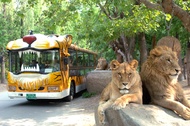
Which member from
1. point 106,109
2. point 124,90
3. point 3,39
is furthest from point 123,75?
point 3,39

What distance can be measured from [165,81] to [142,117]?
680mm

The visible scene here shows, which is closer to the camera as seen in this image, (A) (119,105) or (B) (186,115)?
(A) (119,105)

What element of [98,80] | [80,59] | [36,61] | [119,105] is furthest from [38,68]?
[119,105]

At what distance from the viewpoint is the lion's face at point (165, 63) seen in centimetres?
377

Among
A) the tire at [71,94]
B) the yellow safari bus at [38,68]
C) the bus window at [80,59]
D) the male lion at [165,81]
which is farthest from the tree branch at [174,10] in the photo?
the bus window at [80,59]

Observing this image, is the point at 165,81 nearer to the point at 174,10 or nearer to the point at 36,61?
the point at 174,10

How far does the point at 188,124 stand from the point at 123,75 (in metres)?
1.01

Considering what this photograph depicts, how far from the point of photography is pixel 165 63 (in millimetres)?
3809

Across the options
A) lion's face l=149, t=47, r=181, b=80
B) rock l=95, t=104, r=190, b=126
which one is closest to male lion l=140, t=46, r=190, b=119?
lion's face l=149, t=47, r=181, b=80

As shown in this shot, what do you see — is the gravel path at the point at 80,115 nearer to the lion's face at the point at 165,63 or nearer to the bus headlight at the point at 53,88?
the bus headlight at the point at 53,88

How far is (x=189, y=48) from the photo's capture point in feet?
56.5

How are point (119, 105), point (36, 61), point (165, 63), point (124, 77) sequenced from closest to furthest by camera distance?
point (119, 105) < point (124, 77) < point (165, 63) < point (36, 61)

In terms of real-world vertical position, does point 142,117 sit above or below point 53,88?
above

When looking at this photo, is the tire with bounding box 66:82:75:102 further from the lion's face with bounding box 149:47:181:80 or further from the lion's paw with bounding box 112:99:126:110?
the lion's paw with bounding box 112:99:126:110
